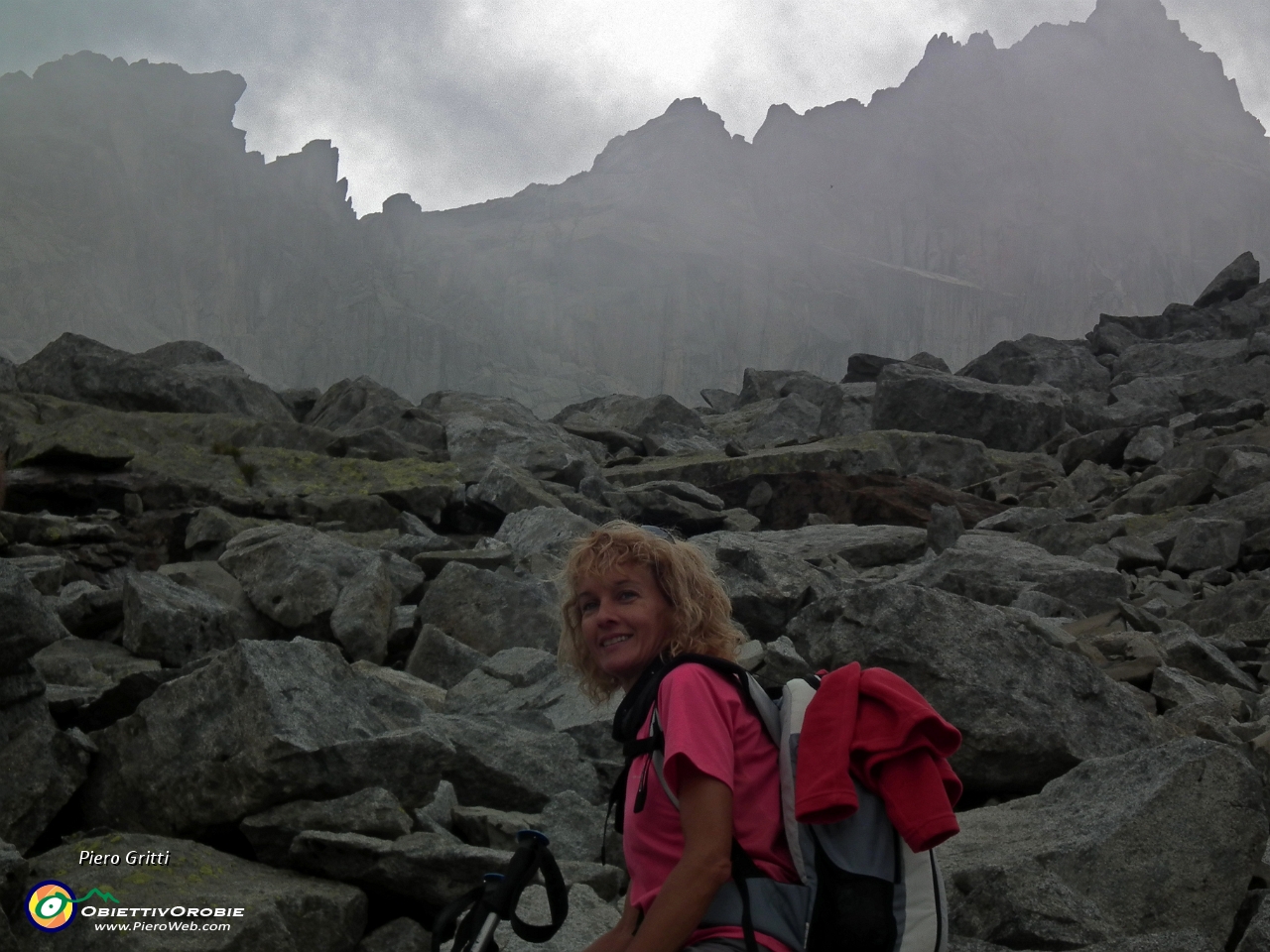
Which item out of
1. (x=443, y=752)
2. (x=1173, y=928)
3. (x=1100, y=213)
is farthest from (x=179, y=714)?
(x=1100, y=213)

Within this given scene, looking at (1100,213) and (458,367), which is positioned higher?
(1100,213)

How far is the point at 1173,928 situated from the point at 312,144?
13169 centimetres

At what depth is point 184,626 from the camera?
805 centimetres

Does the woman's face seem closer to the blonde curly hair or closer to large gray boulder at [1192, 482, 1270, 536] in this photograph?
the blonde curly hair

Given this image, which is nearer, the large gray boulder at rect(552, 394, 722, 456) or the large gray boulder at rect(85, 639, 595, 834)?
the large gray boulder at rect(85, 639, 595, 834)

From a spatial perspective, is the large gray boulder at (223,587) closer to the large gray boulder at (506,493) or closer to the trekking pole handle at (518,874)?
the large gray boulder at (506,493)

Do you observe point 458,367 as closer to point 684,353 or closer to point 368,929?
point 684,353

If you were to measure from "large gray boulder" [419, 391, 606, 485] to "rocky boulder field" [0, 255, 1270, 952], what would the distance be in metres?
0.11

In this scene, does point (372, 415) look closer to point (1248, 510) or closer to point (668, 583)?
point (1248, 510)

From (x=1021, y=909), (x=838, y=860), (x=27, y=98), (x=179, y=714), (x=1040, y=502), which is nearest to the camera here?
(x=838, y=860)

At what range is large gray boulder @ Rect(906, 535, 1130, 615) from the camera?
1138 cm

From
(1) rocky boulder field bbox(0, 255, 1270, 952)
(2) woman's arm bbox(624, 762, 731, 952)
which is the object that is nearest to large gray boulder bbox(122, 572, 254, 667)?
(1) rocky boulder field bbox(0, 255, 1270, 952)

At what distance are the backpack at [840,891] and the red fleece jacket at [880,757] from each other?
0.05 m

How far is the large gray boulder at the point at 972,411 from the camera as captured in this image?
2945cm
